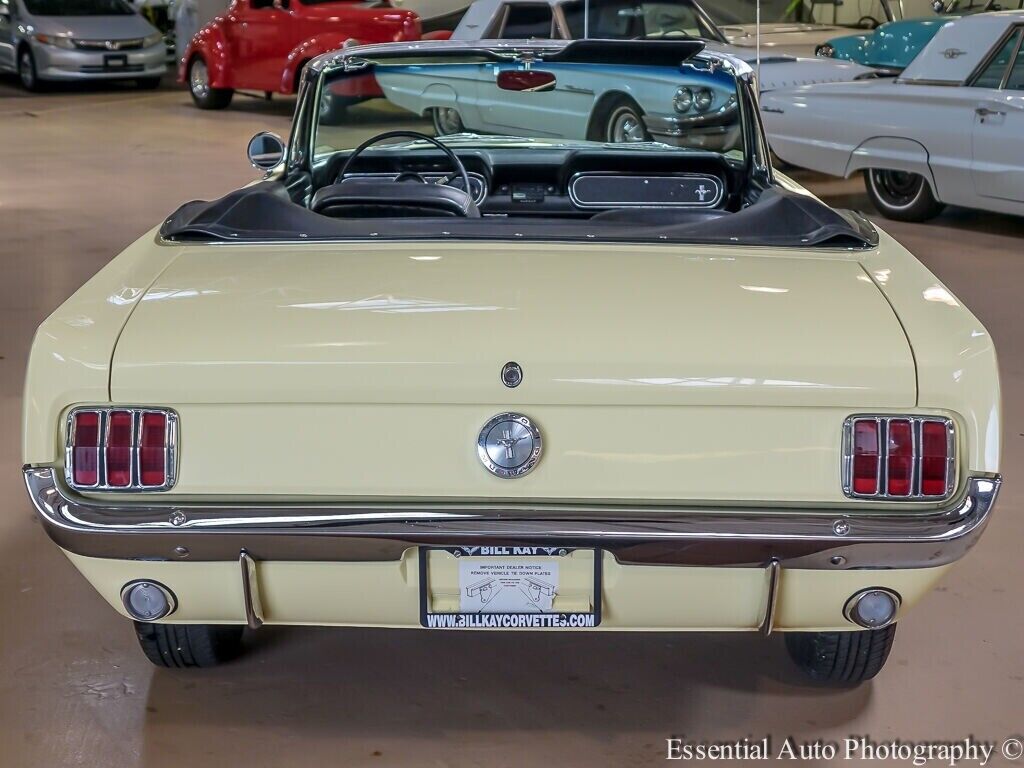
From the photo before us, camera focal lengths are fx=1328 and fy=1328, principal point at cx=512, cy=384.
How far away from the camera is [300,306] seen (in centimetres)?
230

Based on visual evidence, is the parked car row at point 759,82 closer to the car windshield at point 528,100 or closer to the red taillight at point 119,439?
the car windshield at point 528,100

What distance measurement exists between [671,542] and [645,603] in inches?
6.1

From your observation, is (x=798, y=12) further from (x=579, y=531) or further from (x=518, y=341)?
(x=579, y=531)

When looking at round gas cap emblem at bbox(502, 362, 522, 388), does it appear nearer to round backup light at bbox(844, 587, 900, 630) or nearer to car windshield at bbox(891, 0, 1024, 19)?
round backup light at bbox(844, 587, 900, 630)

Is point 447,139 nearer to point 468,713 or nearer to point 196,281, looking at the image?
point 196,281

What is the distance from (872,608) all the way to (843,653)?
0.44 meters

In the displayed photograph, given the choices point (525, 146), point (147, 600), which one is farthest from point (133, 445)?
point (525, 146)

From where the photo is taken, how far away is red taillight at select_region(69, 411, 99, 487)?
221 cm

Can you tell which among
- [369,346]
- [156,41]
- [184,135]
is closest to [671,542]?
[369,346]

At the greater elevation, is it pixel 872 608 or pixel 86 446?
pixel 86 446

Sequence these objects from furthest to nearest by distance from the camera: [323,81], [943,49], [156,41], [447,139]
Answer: [156,41], [943,49], [447,139], [323,81]

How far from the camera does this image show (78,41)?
15.5m

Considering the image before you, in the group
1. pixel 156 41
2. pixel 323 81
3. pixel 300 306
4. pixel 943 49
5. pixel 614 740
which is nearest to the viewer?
pixel 300 306

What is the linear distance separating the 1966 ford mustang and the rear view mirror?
139 centimetres
